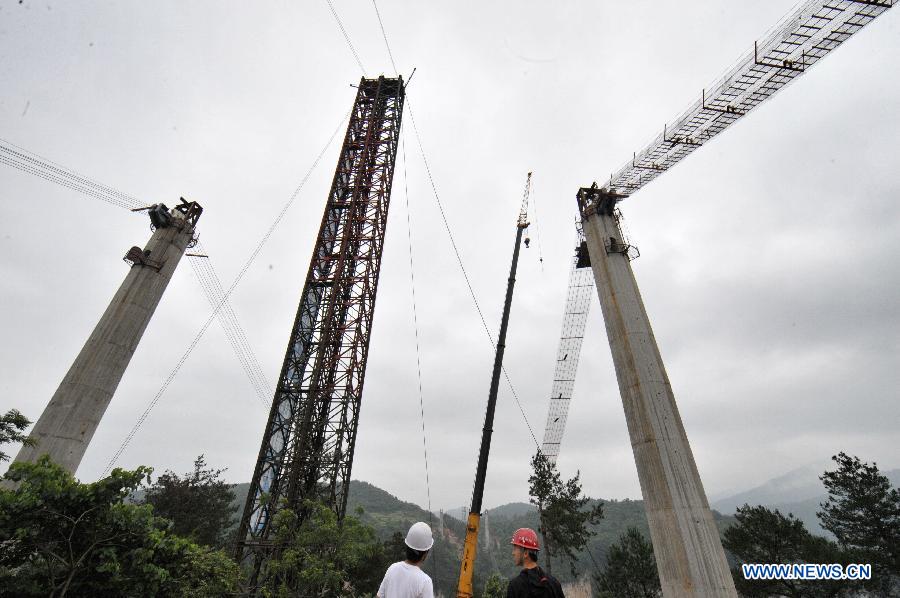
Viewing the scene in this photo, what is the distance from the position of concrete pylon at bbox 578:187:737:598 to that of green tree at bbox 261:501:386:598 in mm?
13574

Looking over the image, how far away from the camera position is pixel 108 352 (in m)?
24.9

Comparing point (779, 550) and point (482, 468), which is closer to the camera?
point (482, 468)

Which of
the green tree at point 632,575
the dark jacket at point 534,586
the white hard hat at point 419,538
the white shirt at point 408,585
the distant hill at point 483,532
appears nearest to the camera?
the white shirt at point 408,585

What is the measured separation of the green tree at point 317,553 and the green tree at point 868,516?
1572 inches

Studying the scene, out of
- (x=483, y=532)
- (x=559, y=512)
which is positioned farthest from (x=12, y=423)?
(x=483, y=532)

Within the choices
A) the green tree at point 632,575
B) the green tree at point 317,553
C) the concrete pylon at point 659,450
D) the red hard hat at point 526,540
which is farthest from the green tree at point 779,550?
the red hard hat at point 526,540

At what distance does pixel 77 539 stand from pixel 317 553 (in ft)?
26.4

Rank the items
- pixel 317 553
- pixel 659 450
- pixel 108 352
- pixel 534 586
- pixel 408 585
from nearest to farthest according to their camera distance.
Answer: pixel 408 585
pixel 534 586
pixel 317 553
pixel 659 450
pixel 108 352

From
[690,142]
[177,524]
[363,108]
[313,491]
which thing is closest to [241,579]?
[313,491]

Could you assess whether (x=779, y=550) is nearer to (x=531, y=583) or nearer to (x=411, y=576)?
(x=531, y=583)

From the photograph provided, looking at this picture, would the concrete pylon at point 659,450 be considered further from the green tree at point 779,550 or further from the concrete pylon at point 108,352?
the concrete pylon at point 108,352

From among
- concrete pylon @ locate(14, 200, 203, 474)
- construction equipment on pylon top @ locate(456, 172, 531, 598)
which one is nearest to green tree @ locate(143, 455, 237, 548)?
concrete pylon @ locate(14, 200, 203, 474)

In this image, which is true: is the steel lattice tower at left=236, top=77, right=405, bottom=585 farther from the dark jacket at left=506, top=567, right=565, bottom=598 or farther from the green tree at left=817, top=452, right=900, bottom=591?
the green tree at left=817, top=452, right=900, bottom=591

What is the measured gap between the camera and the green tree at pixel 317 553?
15.4 m
